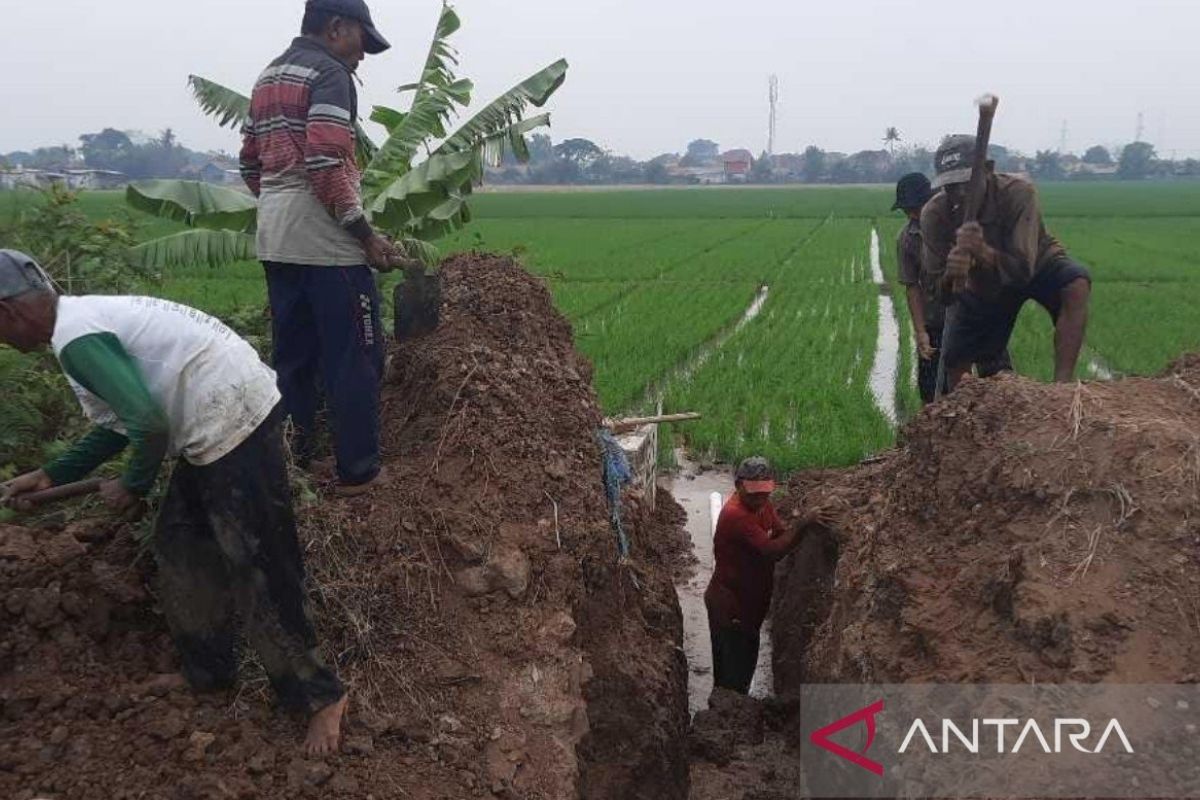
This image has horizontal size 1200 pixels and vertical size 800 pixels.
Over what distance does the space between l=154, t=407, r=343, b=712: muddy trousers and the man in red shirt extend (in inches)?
88.6

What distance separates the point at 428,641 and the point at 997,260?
290 centimetres

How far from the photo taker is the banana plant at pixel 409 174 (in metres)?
4.68

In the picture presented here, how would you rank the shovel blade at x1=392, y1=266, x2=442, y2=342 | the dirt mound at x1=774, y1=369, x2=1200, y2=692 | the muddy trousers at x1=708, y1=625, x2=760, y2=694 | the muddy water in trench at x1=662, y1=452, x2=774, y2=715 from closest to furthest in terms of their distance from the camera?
the dirt mound at x1=774, y1=369, x2=1200, y2=692 < the shovel blade at x1=392, y1=266, x2=442, y2=342 < the muddy trousers at x1=708, y1=625, x2=760, y2=694 < the muddy water in trench at x1=662, y1=452, x2=774, y2=715

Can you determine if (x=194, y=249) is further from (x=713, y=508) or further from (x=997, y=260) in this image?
(x=997, y=260)

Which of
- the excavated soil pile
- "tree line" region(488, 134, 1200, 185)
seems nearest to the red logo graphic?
the excavated soil pile

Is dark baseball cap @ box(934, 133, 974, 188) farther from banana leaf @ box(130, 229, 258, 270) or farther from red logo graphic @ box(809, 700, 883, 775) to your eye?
banana leaf @ box(130, 229, 258, 270)

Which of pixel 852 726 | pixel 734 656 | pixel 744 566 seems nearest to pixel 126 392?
pixel 852 726

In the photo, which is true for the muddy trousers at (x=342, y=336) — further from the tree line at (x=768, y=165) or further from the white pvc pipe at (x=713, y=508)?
the tree line at (x=768, y=165)

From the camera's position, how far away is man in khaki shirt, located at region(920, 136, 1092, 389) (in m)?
4.33

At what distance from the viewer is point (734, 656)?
4.82 metres

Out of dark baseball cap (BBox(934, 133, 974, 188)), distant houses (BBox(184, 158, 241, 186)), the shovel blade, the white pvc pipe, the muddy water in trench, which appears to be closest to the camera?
dark baseball cap (BBox(934, 133, 974, 188))

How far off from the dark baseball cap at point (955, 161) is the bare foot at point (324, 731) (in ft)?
11.2

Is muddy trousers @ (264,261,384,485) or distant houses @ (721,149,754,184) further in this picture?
distant houses @ (721,149,754,184)

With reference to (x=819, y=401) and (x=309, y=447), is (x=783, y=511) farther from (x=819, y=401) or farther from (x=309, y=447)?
(x=819, y=401)
